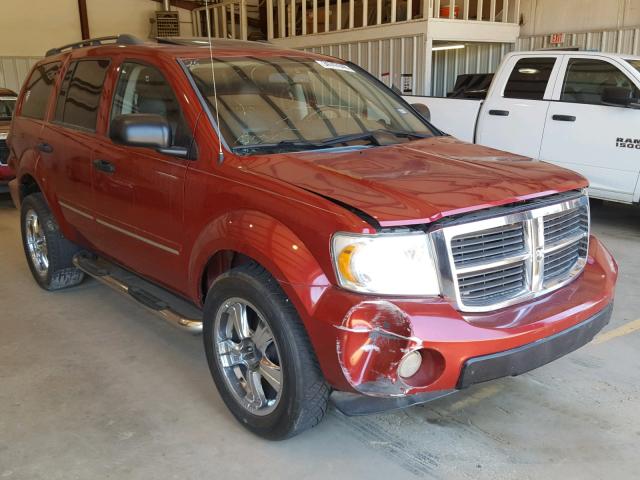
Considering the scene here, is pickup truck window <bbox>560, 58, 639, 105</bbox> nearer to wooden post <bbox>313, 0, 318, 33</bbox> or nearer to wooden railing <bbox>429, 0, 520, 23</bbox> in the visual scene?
wooden railing <bbox>429, 0, 520, 23</bbox>

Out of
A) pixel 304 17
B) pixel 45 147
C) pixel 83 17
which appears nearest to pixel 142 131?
pixel 45 147

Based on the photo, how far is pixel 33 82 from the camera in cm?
479

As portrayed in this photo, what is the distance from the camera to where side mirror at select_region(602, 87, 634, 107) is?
19.6 ft

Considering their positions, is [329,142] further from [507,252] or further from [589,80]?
[589,80]

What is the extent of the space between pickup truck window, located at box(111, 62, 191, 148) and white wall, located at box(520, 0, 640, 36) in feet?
28.0

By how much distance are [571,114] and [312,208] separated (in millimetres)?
5101

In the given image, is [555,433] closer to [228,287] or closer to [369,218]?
[369,218]

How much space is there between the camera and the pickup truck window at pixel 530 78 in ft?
22.2

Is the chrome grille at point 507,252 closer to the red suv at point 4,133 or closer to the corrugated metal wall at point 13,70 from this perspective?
the red suv at point 4,133

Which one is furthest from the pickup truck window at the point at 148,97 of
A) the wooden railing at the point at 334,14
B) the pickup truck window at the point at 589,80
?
the pickup truck window at the point at 589,80

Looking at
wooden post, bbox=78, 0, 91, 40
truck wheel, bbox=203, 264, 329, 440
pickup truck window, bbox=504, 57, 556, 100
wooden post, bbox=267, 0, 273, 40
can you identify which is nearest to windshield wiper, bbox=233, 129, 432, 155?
truck wheel, bbox=203, 264, 329, 440

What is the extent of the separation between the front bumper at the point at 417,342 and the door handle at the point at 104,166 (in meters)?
1.81

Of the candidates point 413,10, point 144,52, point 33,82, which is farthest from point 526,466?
point 413,10

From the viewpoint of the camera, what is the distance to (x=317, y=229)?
228 centimetres
